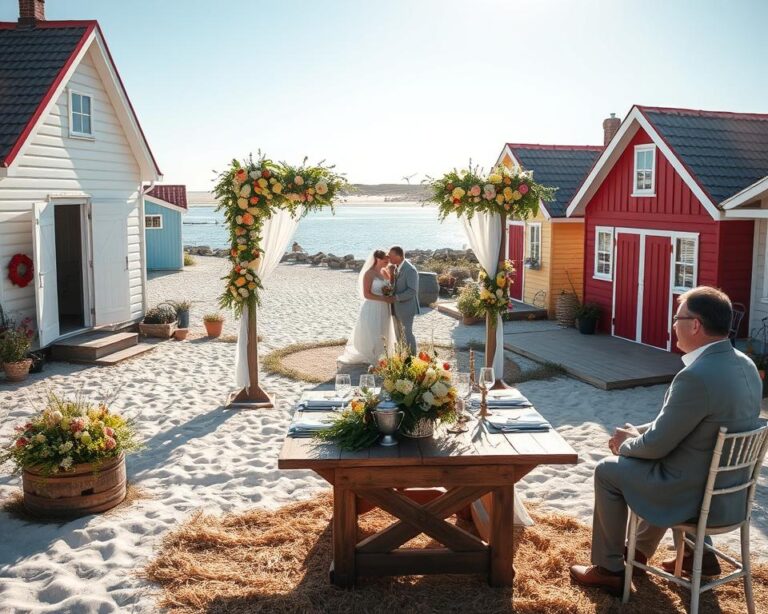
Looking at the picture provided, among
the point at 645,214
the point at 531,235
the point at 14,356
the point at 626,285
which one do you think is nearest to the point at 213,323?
the point at 14,356

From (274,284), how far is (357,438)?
18806 mm

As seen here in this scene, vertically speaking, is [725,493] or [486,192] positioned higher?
[486,192]

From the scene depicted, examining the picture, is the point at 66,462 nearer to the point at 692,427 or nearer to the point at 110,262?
the point at 692,427

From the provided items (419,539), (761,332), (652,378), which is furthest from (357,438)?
(761,332)

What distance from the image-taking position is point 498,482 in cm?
451

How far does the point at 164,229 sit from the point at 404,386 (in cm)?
2366

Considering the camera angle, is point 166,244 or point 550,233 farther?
point 166,244

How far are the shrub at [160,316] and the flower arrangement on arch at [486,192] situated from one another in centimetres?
634

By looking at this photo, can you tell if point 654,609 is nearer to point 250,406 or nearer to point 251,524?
point 251,524

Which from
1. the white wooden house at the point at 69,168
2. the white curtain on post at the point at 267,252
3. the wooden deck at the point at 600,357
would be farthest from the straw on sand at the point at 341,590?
the white wooden house at the point at 69,168

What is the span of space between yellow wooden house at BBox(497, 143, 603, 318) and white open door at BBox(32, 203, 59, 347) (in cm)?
934

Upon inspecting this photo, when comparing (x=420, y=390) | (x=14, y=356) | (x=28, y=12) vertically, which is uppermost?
(x=28, y=12)

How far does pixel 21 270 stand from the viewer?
1094 centimetres

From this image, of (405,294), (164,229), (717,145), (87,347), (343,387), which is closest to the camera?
(343,387)
